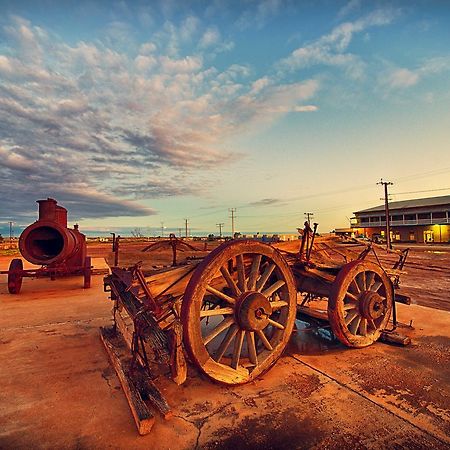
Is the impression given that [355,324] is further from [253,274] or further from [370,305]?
[253,274]

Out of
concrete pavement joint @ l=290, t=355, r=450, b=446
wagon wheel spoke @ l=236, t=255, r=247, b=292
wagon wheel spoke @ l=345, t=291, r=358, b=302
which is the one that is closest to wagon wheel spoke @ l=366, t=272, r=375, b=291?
wagon wheel spoke @ l=345, t=291, r=358, b=302

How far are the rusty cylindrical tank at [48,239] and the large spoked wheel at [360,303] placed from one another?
→ 27.6ft

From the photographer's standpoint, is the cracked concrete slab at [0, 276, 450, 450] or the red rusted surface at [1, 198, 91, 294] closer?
the cracked concrete slab at [0, 276, 450, 450]

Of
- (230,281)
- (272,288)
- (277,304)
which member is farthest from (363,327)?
(230,281)

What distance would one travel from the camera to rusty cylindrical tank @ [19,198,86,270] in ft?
30.5

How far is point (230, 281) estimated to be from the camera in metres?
3.70

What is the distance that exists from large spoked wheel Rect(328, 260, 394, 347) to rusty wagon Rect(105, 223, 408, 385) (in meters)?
0.02

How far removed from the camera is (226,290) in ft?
14.0

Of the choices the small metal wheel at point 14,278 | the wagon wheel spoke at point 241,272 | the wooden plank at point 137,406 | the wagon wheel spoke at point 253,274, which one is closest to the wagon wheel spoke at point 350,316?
the wagon wheel spoke at point 253,274

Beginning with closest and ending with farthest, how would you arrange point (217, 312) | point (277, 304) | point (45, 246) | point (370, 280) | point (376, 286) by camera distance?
point (217, 312)
point (277, 304)
point (370, 280)
point (376, 286)
point (45, 246)

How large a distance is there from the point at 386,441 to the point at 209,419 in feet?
5.42

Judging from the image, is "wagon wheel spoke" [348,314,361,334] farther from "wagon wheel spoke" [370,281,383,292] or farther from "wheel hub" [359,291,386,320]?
"wagon wheel spoke" [370,281,383,292]

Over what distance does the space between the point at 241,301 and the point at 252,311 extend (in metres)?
0.18

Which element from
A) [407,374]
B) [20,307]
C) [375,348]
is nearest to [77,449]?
[407,374]
